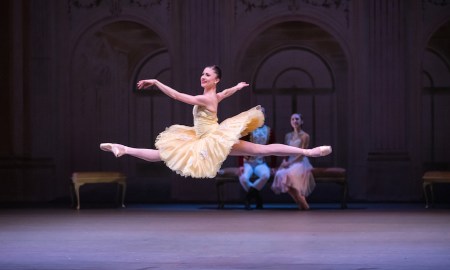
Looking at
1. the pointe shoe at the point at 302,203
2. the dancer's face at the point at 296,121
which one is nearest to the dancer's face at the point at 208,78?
the dancer's face at the point at 296,121

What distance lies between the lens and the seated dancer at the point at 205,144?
24.2ft

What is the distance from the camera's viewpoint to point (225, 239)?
7.30 metres

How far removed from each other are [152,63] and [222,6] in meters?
5.15

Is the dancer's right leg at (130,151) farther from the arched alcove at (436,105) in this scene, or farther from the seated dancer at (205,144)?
the arched alcove at (436,105)

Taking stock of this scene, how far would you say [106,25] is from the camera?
14516 millimetres

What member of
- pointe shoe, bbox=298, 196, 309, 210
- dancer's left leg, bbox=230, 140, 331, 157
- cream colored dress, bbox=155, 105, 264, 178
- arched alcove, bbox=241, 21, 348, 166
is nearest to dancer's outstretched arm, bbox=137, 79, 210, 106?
cream colored dress, bbox=155, 105, 264, 178

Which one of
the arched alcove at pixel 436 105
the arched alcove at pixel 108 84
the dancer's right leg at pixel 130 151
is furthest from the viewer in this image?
the arched alcove at pixel 436 105

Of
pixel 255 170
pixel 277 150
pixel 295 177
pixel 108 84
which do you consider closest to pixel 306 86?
pixel 108 84

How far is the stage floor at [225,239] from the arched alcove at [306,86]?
5.80 meters

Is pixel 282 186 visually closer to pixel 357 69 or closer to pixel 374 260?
pixel 357 69

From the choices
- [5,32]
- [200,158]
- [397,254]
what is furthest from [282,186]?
[5,32]

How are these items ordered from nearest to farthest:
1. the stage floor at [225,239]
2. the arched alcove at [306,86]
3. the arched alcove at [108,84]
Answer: the stage floor at [225,239]
the arched alcove at [108,84]
the arched alcove at [306,86]

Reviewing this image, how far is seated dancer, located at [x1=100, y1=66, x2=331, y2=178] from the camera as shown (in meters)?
7.36

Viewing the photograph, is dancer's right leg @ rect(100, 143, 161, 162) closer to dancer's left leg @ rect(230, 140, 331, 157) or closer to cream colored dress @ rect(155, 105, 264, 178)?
cream colored dress @ rect(155, 105, 264, 178)
